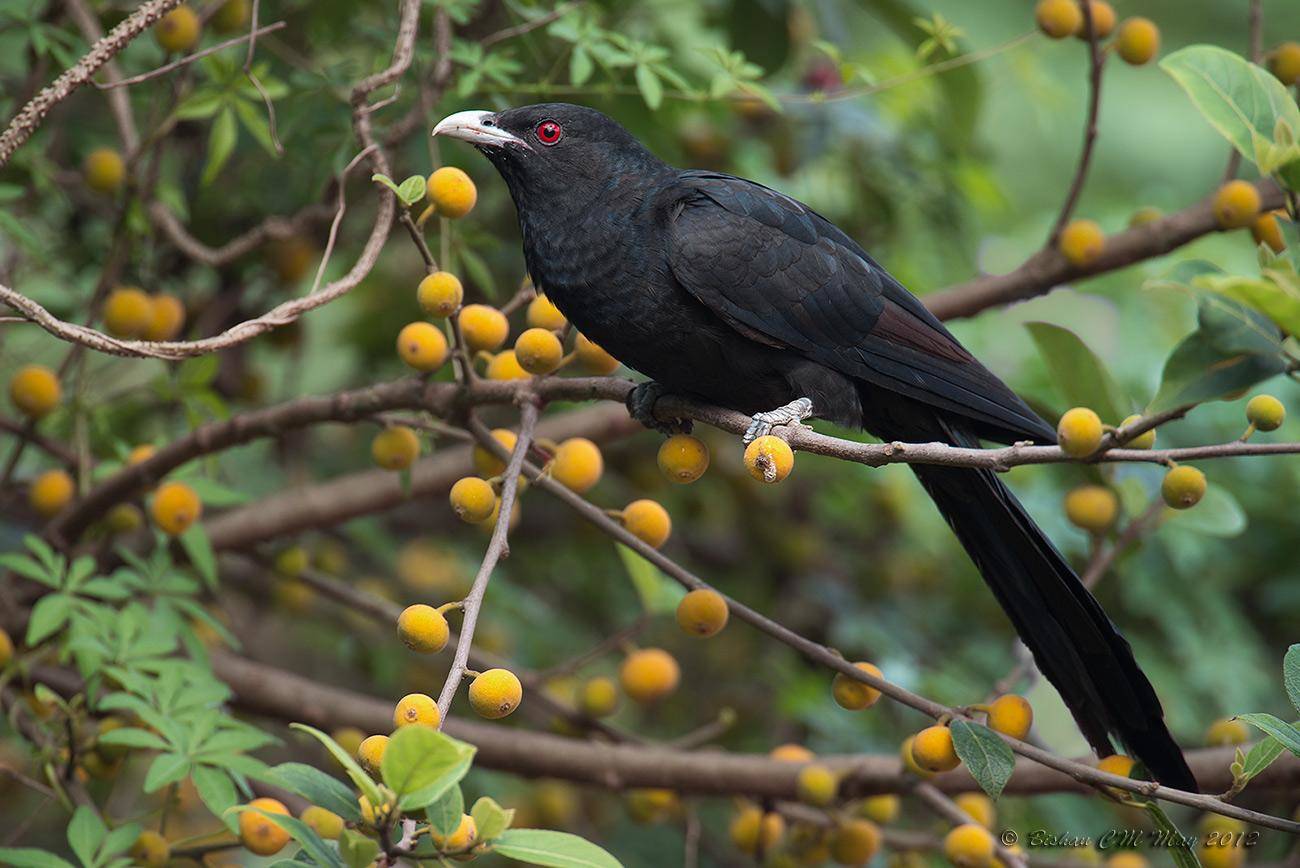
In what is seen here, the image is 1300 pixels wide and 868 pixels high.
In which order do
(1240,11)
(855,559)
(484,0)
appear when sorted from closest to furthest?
(484,0)
(855,559)
(1240,11)

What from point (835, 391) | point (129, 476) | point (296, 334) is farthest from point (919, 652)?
point (129, 476)

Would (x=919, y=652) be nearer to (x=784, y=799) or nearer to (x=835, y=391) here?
(x=784, y=799)

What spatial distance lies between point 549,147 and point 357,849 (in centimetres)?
168

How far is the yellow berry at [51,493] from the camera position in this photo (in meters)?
2.78

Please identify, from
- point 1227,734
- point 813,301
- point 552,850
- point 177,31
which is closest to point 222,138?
point 177,31

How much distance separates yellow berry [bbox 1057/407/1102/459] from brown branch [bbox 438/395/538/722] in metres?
0.77

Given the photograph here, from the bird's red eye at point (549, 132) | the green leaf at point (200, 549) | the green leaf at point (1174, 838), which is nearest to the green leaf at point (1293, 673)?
the green leaf at point (1174, 838)

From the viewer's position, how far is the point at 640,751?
9.46 ft

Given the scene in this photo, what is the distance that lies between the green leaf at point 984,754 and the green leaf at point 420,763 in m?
0.91

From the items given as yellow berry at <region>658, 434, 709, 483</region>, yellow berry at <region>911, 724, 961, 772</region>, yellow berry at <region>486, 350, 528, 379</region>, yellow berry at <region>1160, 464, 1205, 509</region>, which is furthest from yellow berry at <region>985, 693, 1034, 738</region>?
yellow berry at <region>486, 350, 528, 379</region>

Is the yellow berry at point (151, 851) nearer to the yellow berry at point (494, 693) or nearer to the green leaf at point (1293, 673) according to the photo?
the yellow berry at point (494, 693)

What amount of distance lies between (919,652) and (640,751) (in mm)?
1360

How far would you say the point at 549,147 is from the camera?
273 cm

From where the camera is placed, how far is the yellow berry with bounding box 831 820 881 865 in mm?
2674
